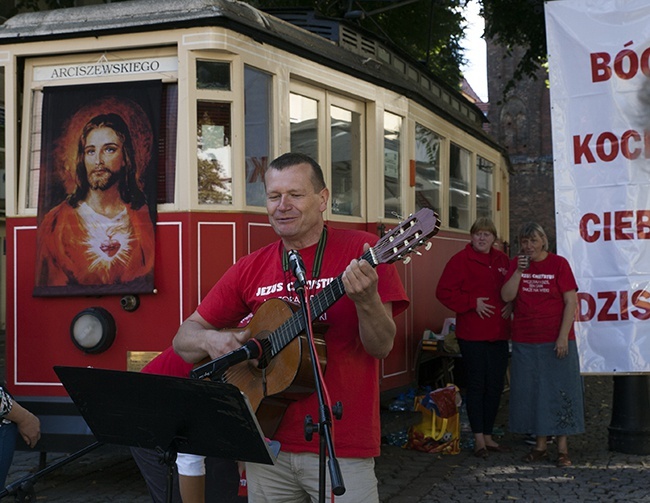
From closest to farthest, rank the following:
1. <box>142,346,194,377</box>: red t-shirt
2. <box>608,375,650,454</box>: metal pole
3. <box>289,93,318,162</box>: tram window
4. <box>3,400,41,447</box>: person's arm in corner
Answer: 1. <box>3,400,41,447</box>: person's arm in corner
2. <box>142,346,194,377</box>: red t-shirt
3. <box>289,93,318,162</box>: tram window
4. <box>608,375,650,454</box>: metal pole

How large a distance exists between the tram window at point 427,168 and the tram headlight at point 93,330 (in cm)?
311

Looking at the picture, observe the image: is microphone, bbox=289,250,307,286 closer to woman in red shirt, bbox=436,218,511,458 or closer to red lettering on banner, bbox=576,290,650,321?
red lettering on banner, bbox=576,290,650,321

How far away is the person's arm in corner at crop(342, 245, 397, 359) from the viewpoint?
3.02 metres

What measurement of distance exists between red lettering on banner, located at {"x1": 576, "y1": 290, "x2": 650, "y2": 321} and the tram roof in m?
2.22

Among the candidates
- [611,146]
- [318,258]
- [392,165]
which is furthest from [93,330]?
[611,146]

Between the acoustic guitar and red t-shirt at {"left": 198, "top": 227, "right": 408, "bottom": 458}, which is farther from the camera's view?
red t-shirt at {"left": 198, "top": 227, "right": 408, "bottom": 458}

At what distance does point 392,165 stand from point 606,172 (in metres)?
1.65

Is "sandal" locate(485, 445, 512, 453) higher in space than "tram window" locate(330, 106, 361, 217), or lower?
lower

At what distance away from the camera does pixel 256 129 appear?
6.36m

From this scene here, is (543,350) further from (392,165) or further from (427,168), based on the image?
(427,168)

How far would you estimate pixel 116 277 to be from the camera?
6.11 meters

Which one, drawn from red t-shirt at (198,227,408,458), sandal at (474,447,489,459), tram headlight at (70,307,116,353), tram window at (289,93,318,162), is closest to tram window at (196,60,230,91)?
tram window at (289,93,318,162)

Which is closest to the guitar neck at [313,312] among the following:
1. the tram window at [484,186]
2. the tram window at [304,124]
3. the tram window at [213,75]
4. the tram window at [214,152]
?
the tram window at [214,152]

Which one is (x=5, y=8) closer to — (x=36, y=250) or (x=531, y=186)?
(x=36, y=250)
